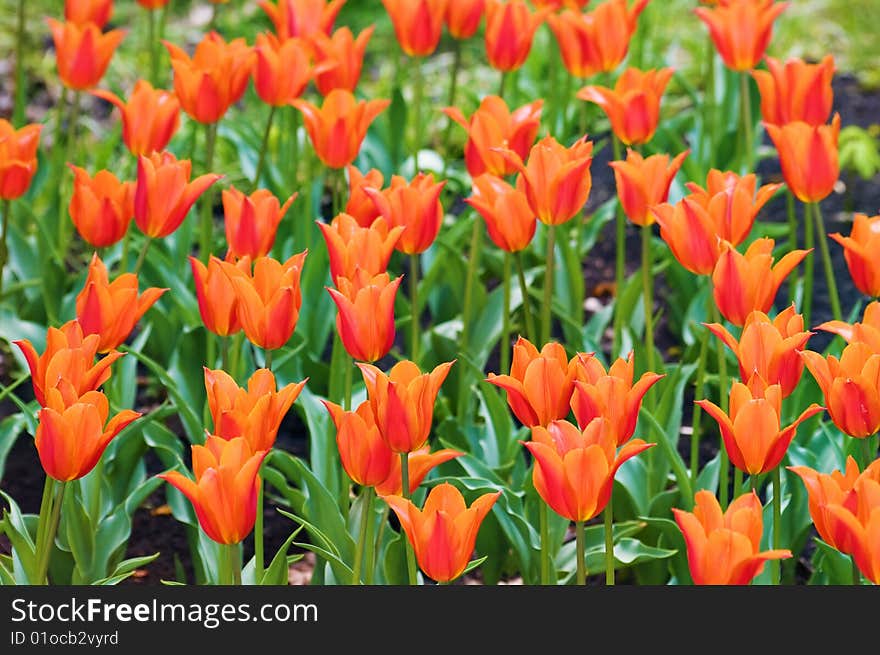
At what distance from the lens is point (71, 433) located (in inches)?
73.0

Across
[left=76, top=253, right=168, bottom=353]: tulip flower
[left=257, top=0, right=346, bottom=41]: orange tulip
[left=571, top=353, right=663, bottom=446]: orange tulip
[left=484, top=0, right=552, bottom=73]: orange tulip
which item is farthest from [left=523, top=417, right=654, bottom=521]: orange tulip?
[left=257, top=0, right=346, bottom=41]: orange tulip

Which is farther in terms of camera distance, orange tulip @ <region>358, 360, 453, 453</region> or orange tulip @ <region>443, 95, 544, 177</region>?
orange tulip @ <region>443, 95, 544, 177</region>


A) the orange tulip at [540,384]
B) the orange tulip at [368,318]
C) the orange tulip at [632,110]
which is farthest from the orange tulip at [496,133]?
the orange tulip at [540,384]

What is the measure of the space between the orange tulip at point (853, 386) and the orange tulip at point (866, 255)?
1.26 ft

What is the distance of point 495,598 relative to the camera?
1.86m

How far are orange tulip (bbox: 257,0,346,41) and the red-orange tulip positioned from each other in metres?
0.90

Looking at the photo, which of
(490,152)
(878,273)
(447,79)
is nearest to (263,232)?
(490,152)

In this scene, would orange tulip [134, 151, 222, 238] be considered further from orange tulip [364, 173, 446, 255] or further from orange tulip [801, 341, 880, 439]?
orange tulip [801, 341, 880, 439]

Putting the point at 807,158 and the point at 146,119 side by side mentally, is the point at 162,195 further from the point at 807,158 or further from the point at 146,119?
the point at 807,158

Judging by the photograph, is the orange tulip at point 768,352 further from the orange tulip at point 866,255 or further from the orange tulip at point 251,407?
the orange tulip at point 251,407

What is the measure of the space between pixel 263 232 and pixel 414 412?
0.76 meters

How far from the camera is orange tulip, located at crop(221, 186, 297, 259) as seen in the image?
8.10ft

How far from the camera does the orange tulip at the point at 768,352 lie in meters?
1.98

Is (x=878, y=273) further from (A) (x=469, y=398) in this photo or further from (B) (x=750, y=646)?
(A) (x=469, y=398)
